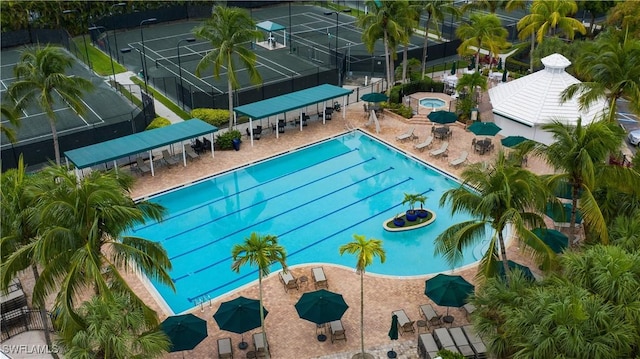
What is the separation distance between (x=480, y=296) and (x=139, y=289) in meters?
13.5

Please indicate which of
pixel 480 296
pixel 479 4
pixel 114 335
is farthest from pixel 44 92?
pixel 479 4

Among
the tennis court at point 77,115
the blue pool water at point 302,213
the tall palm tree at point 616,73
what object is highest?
the tall palm tree at point 616,73

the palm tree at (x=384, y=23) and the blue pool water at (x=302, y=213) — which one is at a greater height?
the palm tree at (x=384, y=23)

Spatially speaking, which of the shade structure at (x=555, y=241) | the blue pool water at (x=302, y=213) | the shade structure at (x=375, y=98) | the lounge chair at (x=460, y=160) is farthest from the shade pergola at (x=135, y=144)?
the shade structure at (x=555, y=241)

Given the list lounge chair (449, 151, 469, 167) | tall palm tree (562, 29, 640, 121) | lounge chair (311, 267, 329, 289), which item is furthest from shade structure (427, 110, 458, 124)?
lounge chair (311, 267, 329, 289)

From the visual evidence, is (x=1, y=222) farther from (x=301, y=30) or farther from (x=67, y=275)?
(x=301, y=30)

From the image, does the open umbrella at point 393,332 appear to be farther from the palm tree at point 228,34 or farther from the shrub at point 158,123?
the shrub at point 158,123

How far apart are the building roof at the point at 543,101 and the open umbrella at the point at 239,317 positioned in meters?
22.3

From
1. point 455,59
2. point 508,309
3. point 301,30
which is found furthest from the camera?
point 301,30

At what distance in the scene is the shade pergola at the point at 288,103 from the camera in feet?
112

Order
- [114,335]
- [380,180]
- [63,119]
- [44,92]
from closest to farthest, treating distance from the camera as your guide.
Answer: [114,335] → [44,92] → [380,180] → [63,119]

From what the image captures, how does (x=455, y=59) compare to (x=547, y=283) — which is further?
(x=455, y=59)

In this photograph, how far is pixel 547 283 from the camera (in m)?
16.1

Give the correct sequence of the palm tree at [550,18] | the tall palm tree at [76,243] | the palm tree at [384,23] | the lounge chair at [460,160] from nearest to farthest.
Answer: the tall palm tree at [76,243] → the lounge chair at [460,160] → the palm tree at [384,23] → the palm tree at [550,18]
